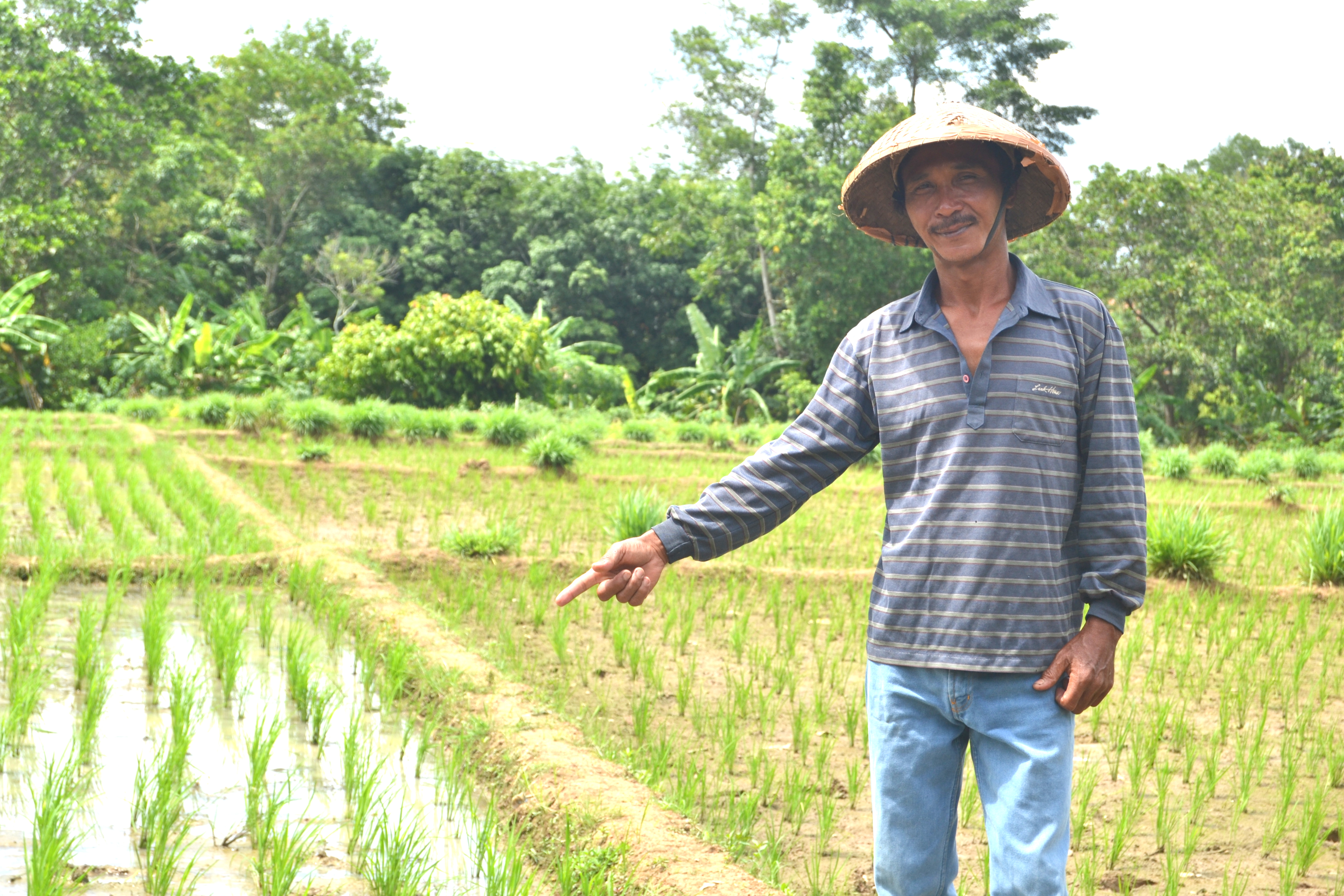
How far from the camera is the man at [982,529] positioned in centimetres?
166

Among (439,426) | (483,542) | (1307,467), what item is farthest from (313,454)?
(1307,467)

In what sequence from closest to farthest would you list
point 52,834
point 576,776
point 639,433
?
point 52,834 < point 576,776 < point 639,433

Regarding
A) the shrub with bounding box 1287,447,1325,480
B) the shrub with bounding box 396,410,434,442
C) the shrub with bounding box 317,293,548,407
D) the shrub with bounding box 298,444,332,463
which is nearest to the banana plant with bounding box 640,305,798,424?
the shrub with bounding box 317,293,548,407

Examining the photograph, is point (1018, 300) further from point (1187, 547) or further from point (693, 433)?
point (693, 433)

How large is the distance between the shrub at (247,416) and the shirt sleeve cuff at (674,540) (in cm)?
1210

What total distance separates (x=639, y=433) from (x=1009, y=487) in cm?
1357

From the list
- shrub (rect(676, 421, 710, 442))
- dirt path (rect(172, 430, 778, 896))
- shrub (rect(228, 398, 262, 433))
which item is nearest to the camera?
dirt path (rect(172, 430, 778, 896))

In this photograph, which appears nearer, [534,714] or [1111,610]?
[1111,610]

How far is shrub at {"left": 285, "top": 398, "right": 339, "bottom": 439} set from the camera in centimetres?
1276

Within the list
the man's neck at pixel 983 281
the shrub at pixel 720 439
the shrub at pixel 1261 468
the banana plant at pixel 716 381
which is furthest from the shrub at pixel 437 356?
the man's neck at pixel 983 281

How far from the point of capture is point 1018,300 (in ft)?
5.76

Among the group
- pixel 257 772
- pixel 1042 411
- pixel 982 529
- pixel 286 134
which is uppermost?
pixel 286 134

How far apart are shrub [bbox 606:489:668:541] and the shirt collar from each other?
175 inches

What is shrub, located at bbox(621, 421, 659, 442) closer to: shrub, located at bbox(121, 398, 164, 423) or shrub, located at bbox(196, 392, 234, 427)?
shrub, located at bbox(196, 392, 234, 427)
